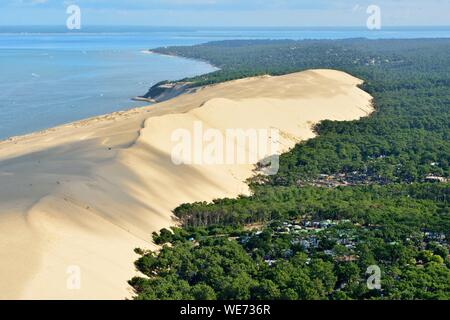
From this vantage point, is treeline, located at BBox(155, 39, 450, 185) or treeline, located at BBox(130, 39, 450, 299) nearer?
treeline, located at BBox(130, 39, 450, 299)

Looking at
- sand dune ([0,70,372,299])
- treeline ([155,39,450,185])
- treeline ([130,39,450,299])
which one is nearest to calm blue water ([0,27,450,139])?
sand dune ([0,70,372,299])

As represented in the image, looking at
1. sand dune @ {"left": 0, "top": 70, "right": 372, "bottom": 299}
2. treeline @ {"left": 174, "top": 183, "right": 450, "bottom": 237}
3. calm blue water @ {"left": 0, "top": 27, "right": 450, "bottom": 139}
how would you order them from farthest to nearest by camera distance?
1. calm blue water @ {"left": 0, "top": 27, "right": 450, "bottom": 139}
2. treeline @ {"left": 174, "top": 183, "right": 450, "bottom": 237}
3. sand dune @ {"left": 0, "top": 70, "right": 372, "bottom": 299}

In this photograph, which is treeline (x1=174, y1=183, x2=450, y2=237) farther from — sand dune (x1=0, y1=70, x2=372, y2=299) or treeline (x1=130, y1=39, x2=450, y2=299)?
sand dune (x1=0, y1=70, x2=372, y2=299)

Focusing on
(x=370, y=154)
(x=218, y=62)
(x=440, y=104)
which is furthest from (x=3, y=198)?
(x=218, y=62)

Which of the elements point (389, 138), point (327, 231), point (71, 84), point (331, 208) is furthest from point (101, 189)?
point (71, 84)

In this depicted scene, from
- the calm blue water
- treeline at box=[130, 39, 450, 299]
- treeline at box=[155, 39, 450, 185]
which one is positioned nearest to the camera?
treeline at box=[130, 39, 450, 299]

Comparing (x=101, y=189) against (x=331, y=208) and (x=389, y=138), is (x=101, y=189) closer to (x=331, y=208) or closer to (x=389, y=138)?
(x=331, y=208)

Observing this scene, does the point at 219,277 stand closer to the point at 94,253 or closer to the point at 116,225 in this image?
the point at 94,253
